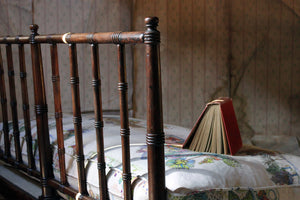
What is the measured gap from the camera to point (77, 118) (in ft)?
4.68

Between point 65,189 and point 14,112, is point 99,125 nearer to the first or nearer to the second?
point 65,189

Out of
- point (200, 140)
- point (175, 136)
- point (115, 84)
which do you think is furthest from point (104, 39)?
point (115, 84)

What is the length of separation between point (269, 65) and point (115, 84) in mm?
1490

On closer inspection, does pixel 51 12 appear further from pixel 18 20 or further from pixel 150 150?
pixel 150 150

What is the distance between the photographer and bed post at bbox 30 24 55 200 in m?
1.65

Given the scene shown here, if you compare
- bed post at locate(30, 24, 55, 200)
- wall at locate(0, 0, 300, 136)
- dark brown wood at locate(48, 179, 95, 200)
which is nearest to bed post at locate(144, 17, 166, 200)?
dark brown wood at locate(48, 179, 95, 200)

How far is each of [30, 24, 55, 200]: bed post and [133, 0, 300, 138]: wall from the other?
5.98 feet

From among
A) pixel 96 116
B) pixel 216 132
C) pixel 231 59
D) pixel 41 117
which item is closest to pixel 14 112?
pixel 41 117

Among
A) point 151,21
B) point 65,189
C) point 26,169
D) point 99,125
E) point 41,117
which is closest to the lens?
point 151,21

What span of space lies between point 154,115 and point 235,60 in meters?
2.63

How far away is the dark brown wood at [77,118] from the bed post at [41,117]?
0.96 ft

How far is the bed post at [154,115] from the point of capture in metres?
1.05

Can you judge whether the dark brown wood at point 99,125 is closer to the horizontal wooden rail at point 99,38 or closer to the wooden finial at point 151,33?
the horizontal wooden rail at point 99,38

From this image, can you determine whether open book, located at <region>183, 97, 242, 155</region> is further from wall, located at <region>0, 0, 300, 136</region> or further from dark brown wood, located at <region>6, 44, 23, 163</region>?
wall, located at <region>0, 0, 300, 136</region>
